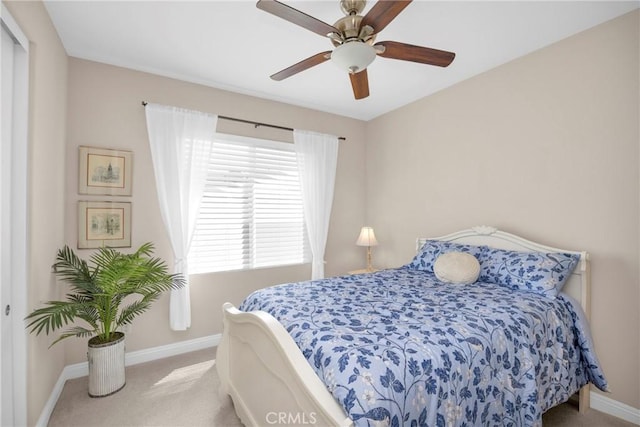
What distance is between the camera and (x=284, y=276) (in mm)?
3693

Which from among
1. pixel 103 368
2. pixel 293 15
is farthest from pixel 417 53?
pixel 103 368

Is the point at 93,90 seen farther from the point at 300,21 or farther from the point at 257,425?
the point at 257,425

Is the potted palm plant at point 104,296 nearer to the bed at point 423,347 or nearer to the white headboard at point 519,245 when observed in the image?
the bed at point 423,347

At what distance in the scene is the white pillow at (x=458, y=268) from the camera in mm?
2434

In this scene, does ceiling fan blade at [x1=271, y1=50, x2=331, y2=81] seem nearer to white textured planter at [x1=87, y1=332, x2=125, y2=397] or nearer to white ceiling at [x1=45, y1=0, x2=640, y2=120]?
white ceiling at [x1=45, y1=0, x2=640, y2=120]

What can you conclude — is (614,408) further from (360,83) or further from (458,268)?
(360,83)

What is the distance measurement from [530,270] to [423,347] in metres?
1.37

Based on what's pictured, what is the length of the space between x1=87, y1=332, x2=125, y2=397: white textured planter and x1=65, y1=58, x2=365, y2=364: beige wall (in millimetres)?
497

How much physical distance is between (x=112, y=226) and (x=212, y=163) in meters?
1.06

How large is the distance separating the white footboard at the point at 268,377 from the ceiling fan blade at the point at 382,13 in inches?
65.1

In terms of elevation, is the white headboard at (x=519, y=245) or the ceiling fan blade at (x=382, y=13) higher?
the ceiling fan blade at (x=382, y=13)

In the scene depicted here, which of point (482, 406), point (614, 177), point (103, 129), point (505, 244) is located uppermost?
point (103, 129)

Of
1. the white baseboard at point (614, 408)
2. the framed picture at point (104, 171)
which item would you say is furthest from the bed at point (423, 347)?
the framed picture at point (104, 171)

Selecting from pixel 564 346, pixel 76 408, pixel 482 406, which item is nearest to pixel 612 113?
pixel 564 346
